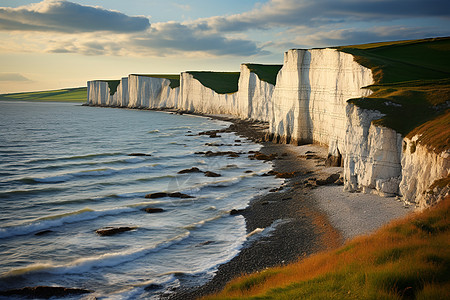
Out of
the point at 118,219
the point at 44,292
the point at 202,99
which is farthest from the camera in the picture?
the point at 202,99

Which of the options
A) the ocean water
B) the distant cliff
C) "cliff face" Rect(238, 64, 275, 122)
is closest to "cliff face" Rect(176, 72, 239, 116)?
the distant cliff

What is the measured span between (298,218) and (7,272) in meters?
13.1

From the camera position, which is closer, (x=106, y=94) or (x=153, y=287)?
(x=153, y=287)

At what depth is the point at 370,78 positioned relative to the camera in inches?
1193

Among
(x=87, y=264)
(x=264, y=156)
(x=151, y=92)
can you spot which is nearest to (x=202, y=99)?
(x=151, y=92)

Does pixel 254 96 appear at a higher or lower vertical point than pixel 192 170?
higher

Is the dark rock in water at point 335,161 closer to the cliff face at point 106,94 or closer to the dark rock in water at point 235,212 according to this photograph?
the dark rock in water at point 235,212

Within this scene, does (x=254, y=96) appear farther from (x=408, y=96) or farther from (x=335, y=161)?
(x=408, y=96)

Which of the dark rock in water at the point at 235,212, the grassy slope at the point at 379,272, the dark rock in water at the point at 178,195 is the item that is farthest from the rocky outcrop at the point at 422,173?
the dark rock in water at the point at 178,195

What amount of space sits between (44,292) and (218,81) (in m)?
102

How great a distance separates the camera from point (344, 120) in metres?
28.6

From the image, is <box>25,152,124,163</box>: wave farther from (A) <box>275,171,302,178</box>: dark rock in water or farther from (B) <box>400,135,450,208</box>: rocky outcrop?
(B) <box>400,135,450,208</box>: rocky outcrop

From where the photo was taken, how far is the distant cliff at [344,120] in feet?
56.1

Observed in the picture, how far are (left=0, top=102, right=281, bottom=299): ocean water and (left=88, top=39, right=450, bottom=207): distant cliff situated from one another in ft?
23.7
